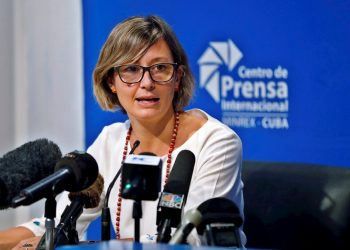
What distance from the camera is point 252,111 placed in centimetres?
336

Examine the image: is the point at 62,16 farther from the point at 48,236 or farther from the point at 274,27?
the point at 48,236

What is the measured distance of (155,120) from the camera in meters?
2.56

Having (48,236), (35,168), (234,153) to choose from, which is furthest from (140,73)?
(48,236)

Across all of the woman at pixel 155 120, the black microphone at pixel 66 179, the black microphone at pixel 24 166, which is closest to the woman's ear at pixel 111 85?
the woman at pixel 155 120

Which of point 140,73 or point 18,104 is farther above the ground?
point 140,73

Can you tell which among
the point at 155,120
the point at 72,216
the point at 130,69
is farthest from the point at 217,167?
the point at 72,216

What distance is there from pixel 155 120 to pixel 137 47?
247mm

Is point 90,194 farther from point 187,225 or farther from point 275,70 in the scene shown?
point 275,70

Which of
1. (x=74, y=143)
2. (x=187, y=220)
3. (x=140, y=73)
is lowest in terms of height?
(x=74, y=143)

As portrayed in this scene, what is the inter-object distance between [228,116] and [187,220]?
6.38ft

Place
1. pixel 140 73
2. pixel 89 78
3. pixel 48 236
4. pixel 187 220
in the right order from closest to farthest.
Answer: pixel 187 220, pixel 48 236, pixel 140 73, pixel 89 78

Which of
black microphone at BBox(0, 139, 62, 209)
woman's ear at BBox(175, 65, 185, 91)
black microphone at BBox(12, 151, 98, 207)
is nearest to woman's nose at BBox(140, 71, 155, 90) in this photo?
woman's ear at BBox(175, 65, 185, 91)

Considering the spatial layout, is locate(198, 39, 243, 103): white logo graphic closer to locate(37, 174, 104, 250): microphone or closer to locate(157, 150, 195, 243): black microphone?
locate(37, 174, 104, 250): microphone

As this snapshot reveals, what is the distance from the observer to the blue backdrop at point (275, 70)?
3.21m
